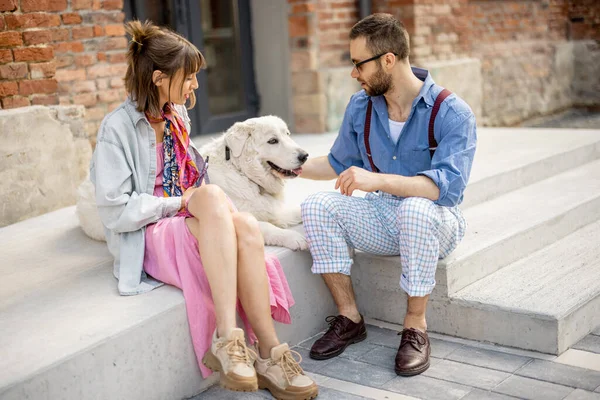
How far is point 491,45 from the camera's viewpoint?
9883 mm

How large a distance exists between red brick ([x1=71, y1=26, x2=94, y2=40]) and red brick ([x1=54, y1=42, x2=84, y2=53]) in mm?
52

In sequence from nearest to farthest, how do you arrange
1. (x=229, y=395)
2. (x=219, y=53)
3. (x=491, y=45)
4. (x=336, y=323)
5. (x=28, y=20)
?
(x=229, y=395), (x=336, y=323), (x=28, y=20), (x=219, y=53), (x=491, y=45)

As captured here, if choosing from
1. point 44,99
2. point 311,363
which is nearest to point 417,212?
point 311,363

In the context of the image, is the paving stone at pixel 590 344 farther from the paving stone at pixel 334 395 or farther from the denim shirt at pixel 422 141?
the paving stone at pixel 334 395

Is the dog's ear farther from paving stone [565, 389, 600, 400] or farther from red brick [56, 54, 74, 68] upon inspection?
red brick [56, 54, 74, 68]

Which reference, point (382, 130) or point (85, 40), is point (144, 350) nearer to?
point (382, 130)

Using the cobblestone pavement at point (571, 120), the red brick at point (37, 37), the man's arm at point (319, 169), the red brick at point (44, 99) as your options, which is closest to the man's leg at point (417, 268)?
the man's arm at point (319, 169)

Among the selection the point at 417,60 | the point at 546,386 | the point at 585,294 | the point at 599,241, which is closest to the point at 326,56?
the point at 417,60

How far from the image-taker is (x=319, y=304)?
388cm

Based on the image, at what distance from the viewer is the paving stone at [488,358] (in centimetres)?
330

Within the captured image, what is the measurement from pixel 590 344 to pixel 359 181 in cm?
131

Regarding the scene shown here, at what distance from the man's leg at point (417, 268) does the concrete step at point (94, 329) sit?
0.58 m

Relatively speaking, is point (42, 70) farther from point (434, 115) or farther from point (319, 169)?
point (434, 115)

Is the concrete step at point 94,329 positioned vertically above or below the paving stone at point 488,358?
above
